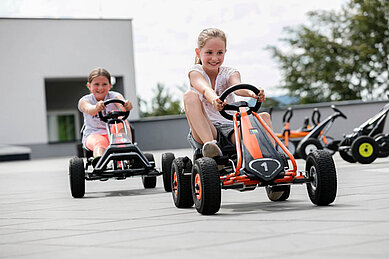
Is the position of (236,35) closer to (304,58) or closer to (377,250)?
(304,58)

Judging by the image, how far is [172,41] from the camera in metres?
48.0

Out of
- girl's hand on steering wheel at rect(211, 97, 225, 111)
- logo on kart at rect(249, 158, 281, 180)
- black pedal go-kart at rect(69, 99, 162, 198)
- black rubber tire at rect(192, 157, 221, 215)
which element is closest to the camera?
black rubber tire at rect(192, 157, 221, 215)

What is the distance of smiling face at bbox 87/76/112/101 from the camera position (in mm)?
6887

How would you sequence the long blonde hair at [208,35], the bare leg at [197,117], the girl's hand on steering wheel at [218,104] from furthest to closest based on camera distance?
the long blonde hair at [208,35] → the bare leg at [197,117] → the girl's hand on steering wheel at [218,104]

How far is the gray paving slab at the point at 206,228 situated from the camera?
2.87 meters

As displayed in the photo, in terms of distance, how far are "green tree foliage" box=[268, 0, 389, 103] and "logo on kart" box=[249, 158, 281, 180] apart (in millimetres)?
32617

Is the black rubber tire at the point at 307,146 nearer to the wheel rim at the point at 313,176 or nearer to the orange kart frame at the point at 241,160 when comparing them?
the orange kart frame at the point at 241,160

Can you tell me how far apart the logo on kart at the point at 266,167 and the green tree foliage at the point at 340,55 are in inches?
1284

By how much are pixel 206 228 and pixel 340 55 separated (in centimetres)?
3527

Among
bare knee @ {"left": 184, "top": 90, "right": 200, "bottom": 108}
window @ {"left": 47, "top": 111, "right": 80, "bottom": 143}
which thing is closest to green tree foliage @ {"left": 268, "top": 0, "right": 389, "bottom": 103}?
window @ {"left": 47, "top": 111, "right": 80, "bottom": 143}

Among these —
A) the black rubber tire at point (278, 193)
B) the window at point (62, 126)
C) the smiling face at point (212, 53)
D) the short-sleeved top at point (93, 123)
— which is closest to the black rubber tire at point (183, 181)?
the black rubber tire at point (278, 193)

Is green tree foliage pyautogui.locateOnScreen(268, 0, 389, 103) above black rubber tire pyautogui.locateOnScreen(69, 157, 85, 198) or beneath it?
above

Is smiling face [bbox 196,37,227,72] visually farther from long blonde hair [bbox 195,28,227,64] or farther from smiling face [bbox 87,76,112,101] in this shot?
smiling face [bbox 87,76,112,101]

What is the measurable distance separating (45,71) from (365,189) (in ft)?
68.7
